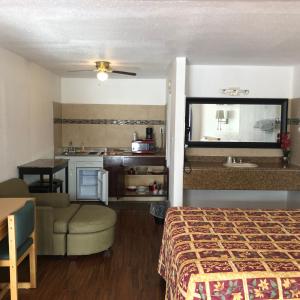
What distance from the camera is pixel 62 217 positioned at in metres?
3.49

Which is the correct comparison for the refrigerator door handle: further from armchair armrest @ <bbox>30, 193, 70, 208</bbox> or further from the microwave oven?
armchair armrest @ <bbox>30, 193, 70, 208</bbox>

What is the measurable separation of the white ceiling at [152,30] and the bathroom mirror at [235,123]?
669mm

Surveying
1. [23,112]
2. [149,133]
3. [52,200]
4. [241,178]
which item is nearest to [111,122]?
[149,133]

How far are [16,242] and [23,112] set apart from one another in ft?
7.56

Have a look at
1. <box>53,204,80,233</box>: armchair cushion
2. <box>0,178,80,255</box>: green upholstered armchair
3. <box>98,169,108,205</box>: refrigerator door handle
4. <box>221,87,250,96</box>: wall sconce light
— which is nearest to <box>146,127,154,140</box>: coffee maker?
<box>98,169,108,205</box>: refrigerator door handle

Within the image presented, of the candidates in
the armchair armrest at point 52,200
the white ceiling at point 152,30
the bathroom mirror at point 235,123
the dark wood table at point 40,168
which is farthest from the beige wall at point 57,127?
the bathroom mirror at point 235,123

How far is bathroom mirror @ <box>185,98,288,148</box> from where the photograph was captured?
4.74 m

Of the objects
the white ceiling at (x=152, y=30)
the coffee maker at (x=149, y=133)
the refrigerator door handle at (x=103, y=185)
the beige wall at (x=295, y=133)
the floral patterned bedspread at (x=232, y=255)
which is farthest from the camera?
the coffee maker at (x=149, y=133)

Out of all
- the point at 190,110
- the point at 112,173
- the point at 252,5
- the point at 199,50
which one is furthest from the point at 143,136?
the point at 252,5

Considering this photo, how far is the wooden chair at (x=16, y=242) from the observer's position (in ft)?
7.73

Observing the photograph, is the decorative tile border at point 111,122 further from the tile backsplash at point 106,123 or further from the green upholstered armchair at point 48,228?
the green upholstered armchair at point 48,228

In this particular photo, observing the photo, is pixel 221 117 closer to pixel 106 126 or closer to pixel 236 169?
pixel 236 169

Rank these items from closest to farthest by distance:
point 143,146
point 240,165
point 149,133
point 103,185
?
point 240,165 → point 103,185 → point 143,146 → point 149,133

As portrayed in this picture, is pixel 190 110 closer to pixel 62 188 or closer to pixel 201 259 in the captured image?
pixel 62 188
